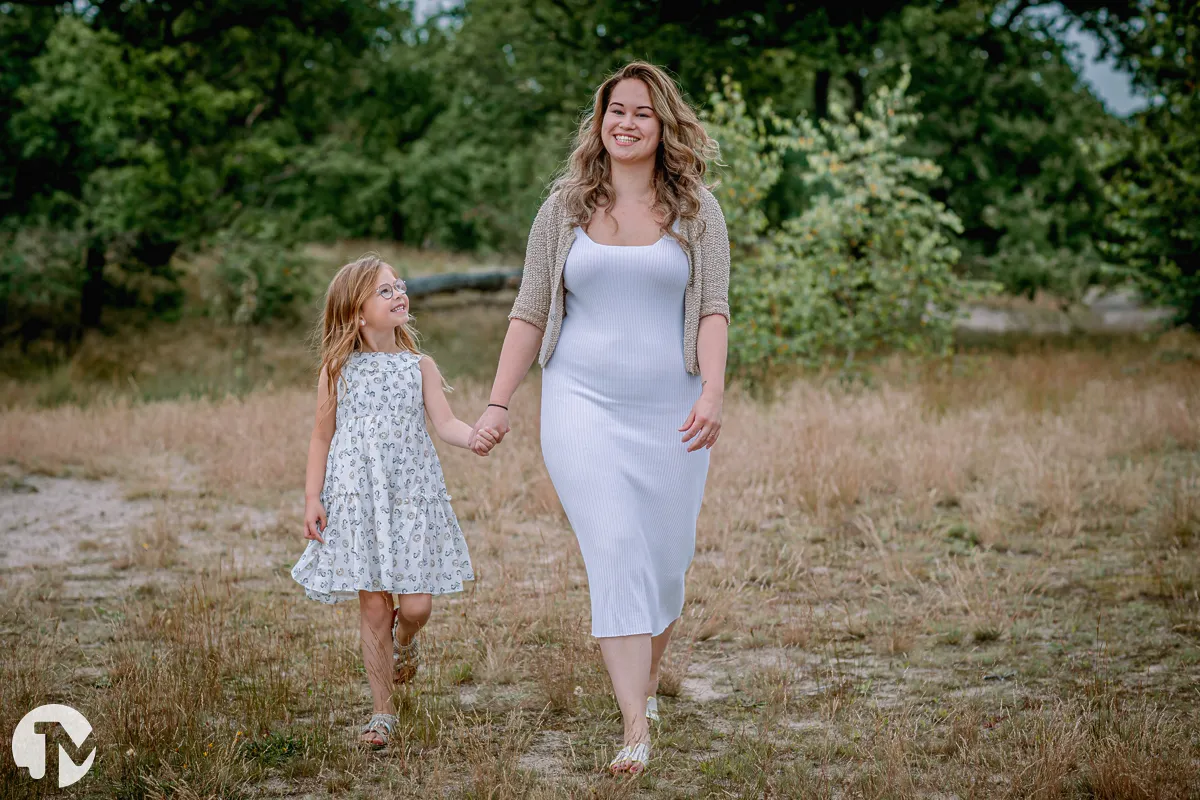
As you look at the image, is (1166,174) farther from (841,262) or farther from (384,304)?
(384,304)

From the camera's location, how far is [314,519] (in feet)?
13.2

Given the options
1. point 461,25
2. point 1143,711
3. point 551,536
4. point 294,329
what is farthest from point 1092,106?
point 1143,711

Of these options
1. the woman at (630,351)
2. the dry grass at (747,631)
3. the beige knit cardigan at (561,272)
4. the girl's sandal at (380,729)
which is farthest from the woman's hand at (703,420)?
the girl's sandal at (380,729)

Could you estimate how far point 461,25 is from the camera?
25.5 meters

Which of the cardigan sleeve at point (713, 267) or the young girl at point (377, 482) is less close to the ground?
the cardigan sleeve at point (713, 267)

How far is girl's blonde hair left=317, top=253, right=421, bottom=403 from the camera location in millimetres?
4105

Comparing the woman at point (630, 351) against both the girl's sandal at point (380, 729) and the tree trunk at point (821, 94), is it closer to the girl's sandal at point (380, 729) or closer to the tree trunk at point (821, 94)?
the girl's sandal at point (380, 729)

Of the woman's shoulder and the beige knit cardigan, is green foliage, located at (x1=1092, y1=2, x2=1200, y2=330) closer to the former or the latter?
the beige knit cardigan

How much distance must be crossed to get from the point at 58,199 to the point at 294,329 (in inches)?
189

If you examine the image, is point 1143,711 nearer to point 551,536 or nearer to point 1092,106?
point 551,536

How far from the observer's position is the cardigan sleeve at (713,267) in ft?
12.7

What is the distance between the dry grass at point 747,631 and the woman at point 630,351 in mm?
620

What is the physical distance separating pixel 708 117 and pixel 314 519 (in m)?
10.1

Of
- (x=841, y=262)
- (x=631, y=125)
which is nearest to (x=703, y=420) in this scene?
(x=631, y=125)
